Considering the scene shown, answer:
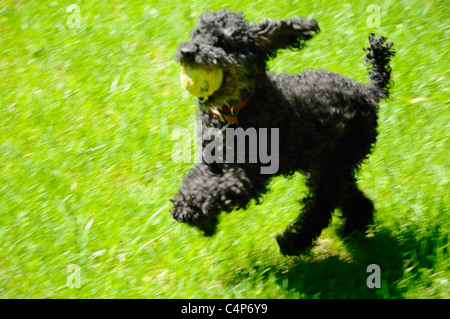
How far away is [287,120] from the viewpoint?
408 cm

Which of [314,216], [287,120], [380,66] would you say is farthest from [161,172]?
[380,66]

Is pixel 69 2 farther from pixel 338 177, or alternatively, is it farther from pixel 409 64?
pixel 338 177

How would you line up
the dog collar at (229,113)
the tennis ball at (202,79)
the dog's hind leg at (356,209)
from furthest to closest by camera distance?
the dog's hind leg at (356,209) < the dog collar at (229,113) < the tennis ball at (202,79)

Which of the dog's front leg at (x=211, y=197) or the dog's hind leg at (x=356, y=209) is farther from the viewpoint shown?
the dog's hind leg at (x=356, y=209)

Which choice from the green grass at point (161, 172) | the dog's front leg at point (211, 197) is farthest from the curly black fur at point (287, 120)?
the green grass at point (161, 172)

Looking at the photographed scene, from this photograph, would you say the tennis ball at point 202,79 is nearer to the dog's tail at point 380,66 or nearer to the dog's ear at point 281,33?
the dog's ear at point 281,33

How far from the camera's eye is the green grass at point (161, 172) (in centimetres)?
449

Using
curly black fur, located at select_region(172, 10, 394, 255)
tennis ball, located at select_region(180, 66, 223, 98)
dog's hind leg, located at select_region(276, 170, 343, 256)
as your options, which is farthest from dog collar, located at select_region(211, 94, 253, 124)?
dog's hind leg, located at select_region(276, 170, 343, 256)

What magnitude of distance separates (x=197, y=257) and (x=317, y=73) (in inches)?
67.6

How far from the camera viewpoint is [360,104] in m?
4.52

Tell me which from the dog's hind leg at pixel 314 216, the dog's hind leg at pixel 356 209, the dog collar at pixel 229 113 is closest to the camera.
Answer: the dog collar at pixel 229 113

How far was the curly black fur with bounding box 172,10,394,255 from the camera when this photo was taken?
12.4 ft

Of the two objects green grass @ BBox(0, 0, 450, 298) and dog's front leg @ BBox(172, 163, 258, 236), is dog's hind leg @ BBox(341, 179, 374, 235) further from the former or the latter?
dog's front leg @ BBox(172, 163, 258, 236)
